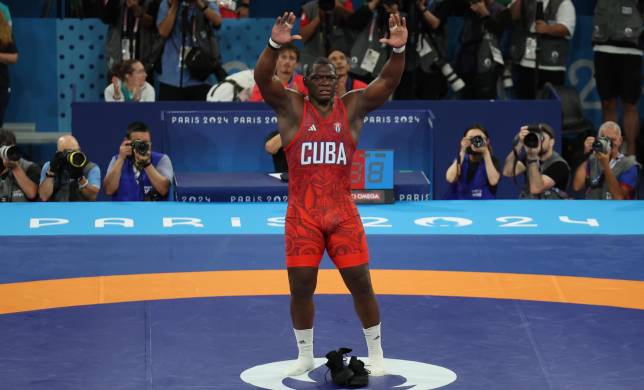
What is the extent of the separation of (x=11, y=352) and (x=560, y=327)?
298cm

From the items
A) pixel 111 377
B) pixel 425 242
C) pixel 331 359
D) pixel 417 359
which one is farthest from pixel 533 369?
pixel 425 242

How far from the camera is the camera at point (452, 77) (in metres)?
13.4

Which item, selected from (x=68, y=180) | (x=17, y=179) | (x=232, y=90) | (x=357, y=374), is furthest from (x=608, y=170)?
(x=357, y=374)

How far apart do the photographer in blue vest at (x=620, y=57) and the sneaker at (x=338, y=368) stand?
796 centimetres

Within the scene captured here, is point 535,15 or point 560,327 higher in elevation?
point 535,15

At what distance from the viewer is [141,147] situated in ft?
36.3

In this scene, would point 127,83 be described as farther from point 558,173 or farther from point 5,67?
point 558,173

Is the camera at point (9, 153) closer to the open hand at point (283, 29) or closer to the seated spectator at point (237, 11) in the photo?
the seated spectator at point (237, 11)

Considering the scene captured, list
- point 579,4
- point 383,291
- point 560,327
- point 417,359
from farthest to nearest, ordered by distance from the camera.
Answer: point 579,4 < point 383,291 < point 560,327 < point 417,359

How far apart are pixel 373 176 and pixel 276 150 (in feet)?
4.41

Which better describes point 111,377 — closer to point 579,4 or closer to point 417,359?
point 417,359

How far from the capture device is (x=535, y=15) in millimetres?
13383

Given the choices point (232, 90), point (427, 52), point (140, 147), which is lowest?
point (140, 147)

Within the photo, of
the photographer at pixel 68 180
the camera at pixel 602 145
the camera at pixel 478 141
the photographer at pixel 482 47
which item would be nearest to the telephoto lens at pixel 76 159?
the photographer at pixel 68 180
